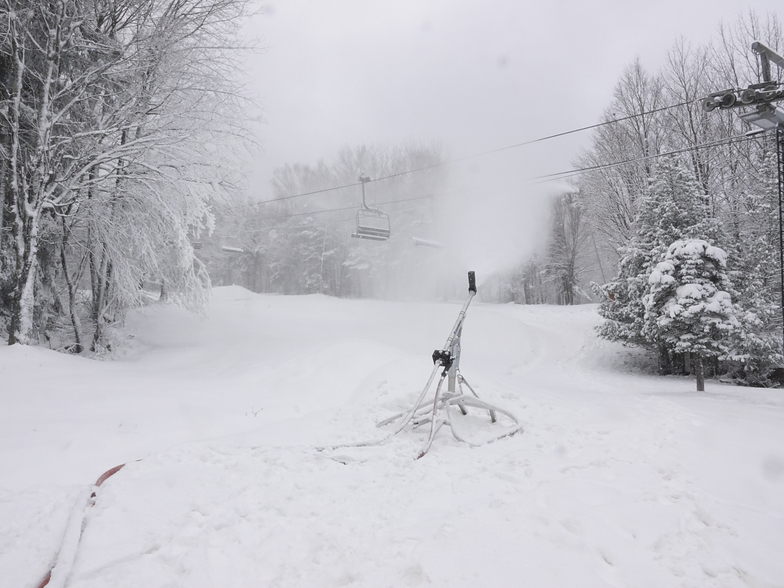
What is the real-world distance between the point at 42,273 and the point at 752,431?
13.0m

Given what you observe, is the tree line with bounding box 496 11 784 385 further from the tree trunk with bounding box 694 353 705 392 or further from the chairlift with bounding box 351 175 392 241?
the chairlift with bounding box 351 175 392 241

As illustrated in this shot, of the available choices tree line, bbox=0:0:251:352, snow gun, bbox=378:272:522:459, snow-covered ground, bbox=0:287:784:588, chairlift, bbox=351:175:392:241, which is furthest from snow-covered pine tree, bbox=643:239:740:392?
tree line, bbox=0:0:251:352

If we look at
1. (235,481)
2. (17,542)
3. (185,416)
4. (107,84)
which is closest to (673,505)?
(235,481)

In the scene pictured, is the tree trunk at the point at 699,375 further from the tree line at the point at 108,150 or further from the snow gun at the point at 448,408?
the tree line at the point at 108,150

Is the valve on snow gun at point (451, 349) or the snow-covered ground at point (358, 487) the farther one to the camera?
the valve on snow gun at point (451, 349)

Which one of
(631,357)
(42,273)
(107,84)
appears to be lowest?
(631,357)

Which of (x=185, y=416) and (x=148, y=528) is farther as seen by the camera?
(x=185, y=416)

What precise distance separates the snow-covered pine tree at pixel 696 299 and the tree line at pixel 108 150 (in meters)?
11.5

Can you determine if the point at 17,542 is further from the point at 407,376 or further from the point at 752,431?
the point at 752,431

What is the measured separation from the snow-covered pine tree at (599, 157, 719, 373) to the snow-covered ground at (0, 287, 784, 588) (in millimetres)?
6810

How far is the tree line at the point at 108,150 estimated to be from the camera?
757 centimetres

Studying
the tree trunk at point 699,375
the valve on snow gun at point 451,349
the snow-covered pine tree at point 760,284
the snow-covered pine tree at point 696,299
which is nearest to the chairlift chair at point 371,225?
the snow-covered pine tree at point 696,299

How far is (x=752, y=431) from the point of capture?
184 inches

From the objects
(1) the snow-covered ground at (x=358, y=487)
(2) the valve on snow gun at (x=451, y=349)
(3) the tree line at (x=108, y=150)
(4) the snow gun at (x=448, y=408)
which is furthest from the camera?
(3) the tree line at (x=108, y=150)
